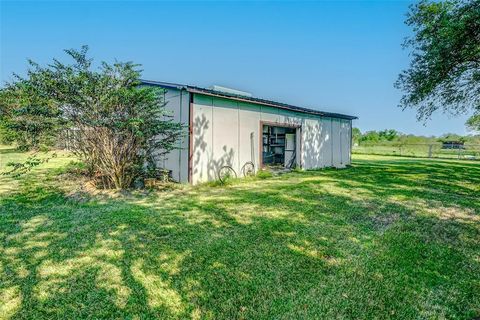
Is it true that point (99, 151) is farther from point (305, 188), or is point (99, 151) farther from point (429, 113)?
point (429, 113)

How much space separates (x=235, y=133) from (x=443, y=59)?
7.12 metres

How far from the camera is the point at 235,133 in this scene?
9.37 m

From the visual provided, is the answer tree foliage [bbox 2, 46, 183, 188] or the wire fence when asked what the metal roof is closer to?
tree foliage [bbox 2, 46, 183, 188]

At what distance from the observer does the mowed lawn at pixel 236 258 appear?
2.37m

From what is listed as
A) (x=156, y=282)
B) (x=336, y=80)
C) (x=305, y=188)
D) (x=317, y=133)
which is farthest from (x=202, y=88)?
(x=336, y=80)

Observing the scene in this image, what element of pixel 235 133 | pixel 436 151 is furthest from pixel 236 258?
pixel 436 151

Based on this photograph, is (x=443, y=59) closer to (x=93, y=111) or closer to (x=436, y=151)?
(x=93, y=111)

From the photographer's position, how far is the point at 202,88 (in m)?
7.93

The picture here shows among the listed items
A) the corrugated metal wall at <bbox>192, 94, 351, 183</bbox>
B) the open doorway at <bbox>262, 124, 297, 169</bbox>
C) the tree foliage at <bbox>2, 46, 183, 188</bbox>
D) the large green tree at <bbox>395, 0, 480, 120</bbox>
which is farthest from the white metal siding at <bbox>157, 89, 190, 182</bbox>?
the large green tree at <bbox>395, 0, 480, 120</bbox>

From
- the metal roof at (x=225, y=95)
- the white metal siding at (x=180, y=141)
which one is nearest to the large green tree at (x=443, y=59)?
the metal roof at (x=225, y=95)

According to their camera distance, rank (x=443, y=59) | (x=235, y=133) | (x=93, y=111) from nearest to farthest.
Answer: (x=93, y=111) → (x=443, y=59) → (x=235, y=133)

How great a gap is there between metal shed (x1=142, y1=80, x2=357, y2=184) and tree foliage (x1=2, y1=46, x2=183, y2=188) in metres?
1.06

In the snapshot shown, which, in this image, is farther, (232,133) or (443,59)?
(232,133)

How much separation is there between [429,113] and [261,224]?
1157 cm
